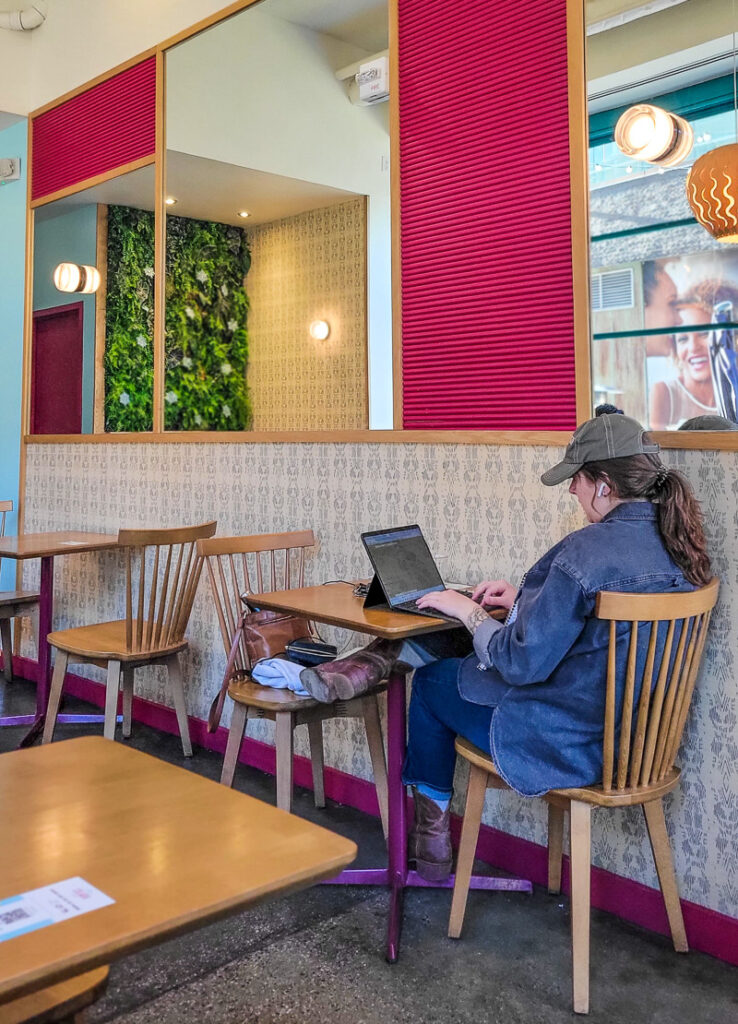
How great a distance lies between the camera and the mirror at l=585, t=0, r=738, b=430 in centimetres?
285

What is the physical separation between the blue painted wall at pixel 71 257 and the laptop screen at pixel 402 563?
2.84 meters

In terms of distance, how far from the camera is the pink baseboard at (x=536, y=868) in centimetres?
241

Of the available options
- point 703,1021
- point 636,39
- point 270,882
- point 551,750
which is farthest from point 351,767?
point 636,39

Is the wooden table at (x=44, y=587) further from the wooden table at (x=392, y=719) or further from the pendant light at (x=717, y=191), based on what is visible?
the pendant light at (x=717, y=191)

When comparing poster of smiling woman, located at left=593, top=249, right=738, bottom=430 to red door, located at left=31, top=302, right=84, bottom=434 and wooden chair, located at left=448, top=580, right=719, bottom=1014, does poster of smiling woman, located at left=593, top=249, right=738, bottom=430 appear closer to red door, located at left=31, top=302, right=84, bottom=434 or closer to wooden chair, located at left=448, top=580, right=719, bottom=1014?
wooden chair, located at left=448, top=580, right=719, bottom=1014

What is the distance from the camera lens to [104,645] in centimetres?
370

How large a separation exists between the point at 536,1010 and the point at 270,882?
1500 mm

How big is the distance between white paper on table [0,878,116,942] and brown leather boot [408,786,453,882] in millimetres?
1800

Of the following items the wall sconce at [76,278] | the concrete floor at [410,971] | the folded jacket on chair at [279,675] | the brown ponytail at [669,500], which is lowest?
the concrete floor at [410,971]

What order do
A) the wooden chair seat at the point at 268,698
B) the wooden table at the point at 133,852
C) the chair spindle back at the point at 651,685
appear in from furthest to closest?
the wooden chair seat at the point at 268,698 < the chair spindle back at the point at 651,685 < the wooden table at the point at 133,852

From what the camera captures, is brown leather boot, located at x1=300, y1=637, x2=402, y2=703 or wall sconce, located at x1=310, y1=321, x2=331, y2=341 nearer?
brown leather boot, located at x1=300, y1=637, x2=402, y2=703

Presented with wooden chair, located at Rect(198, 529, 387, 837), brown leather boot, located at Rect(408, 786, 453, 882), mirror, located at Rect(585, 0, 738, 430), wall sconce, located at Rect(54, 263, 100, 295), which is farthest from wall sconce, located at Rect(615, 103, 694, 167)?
wall sconce, located at Rect(54, 263, 100, 295)

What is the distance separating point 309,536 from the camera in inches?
137

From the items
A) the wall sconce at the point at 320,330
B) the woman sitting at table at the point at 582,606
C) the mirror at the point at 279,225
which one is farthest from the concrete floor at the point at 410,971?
the wall sconce at the point at 320,330
